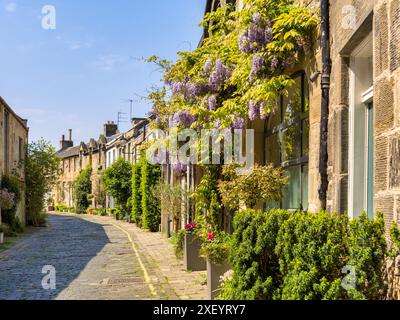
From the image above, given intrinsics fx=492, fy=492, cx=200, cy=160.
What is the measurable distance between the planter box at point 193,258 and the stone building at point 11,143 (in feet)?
41.9

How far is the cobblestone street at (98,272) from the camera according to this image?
313 inches

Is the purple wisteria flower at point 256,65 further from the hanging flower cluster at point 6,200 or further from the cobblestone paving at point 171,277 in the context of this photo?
the hanging flower cluster at point 6,200

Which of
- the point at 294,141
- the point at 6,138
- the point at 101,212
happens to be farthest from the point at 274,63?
the point at 101,212

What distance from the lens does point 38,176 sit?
26656mm

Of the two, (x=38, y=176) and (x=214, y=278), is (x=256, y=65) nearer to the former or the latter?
A: (x=214, y=278)

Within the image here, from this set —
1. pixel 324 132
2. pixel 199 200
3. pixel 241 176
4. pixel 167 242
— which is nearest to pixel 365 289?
pixel 324 132

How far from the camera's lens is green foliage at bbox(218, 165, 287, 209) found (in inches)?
278

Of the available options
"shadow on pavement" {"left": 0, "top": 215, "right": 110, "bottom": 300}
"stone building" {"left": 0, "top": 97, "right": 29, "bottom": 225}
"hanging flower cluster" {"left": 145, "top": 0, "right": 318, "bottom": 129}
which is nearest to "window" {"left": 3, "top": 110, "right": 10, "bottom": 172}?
"stone building" {"left": 0, "top": 97, "right": 29, "bottom": 225}

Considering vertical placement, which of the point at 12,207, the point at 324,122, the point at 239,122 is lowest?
the point at 12,207

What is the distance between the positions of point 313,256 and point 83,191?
45178 mm

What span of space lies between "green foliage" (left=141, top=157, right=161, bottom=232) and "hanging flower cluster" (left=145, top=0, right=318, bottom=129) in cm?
1153

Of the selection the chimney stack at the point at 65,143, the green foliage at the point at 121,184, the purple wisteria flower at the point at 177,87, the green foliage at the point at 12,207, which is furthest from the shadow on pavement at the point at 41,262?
the chimney stack at the point at 65,143

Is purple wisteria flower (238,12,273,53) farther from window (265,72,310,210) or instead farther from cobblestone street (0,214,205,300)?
cobblestone street (0,214,205,300)

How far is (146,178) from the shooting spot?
23.2 m
